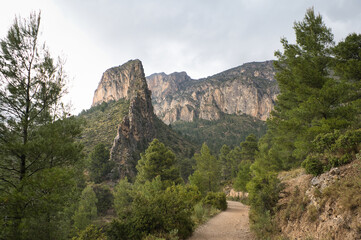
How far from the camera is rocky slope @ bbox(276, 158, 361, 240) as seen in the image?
5.16 metres

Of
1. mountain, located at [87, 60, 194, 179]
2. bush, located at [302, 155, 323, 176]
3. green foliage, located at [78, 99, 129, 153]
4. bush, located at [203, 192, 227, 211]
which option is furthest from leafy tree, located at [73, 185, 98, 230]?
green foliage, located at [78, 99, 129, 153]

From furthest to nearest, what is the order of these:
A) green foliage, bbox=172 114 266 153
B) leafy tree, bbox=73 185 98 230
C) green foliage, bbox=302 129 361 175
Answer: green foliage, bbox=172 114 266 153 < leafy tree, bbox=73 185 98 230 < green foliage, bbox=302 129 361 175

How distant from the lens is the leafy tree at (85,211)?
2158 cm

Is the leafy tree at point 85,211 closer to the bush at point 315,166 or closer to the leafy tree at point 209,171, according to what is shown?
the leafy tree at point 209,171

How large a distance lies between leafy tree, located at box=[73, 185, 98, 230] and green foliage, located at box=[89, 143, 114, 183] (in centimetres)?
1573

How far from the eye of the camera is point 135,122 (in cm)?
6262

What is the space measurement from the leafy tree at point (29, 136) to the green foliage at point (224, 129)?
5044 inches

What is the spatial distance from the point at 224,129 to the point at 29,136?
15928cm

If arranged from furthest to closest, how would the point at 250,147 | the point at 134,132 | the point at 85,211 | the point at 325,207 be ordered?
the point at 134,132, the point at 250,147, the point at 85,211, the point at 325,207

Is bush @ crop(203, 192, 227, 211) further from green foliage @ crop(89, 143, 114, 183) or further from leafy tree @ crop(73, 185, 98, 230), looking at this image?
green foliage @ crop(89, 143, 114, 183)

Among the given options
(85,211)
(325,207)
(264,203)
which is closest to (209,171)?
(264,203)

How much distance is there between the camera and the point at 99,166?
43.2 meters

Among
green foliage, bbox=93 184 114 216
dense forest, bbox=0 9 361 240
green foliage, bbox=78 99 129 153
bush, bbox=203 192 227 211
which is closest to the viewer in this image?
dense forest, bbox=0 9 361 240

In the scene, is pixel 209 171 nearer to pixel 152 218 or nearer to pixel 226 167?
pixel 152 218
